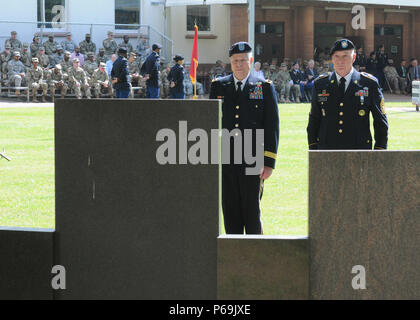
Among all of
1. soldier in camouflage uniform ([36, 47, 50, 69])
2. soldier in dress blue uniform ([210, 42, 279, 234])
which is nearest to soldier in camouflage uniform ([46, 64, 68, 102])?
soldier in camouflage uniform ([36, 47, 50, 69])

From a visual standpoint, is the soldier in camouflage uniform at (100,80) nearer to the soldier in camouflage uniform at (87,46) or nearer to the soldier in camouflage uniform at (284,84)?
the soldier in camouflage uniform at (87,46)

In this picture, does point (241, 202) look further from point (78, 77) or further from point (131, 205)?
point (78, 77)

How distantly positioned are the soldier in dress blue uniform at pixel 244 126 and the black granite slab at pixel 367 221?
1663 mm

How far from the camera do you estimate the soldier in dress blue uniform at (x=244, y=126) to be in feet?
17.6

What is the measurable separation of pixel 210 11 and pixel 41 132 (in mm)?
18573

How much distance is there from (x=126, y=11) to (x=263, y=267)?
2975 cm

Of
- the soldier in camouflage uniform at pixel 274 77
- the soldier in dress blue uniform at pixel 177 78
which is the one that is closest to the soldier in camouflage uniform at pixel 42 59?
the soldier in dress blue uniform at pixel 177 78

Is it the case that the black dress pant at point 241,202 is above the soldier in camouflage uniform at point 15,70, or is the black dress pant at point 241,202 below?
below

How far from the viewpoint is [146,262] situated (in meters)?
3.90

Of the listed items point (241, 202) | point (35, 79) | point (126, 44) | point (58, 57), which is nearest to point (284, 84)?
point (126, 44)

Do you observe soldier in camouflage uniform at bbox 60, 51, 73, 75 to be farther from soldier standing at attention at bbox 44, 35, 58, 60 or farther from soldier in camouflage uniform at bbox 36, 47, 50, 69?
soldier standing at attention at bbox 44, 35, 58, 60

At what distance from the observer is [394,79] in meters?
36.1
